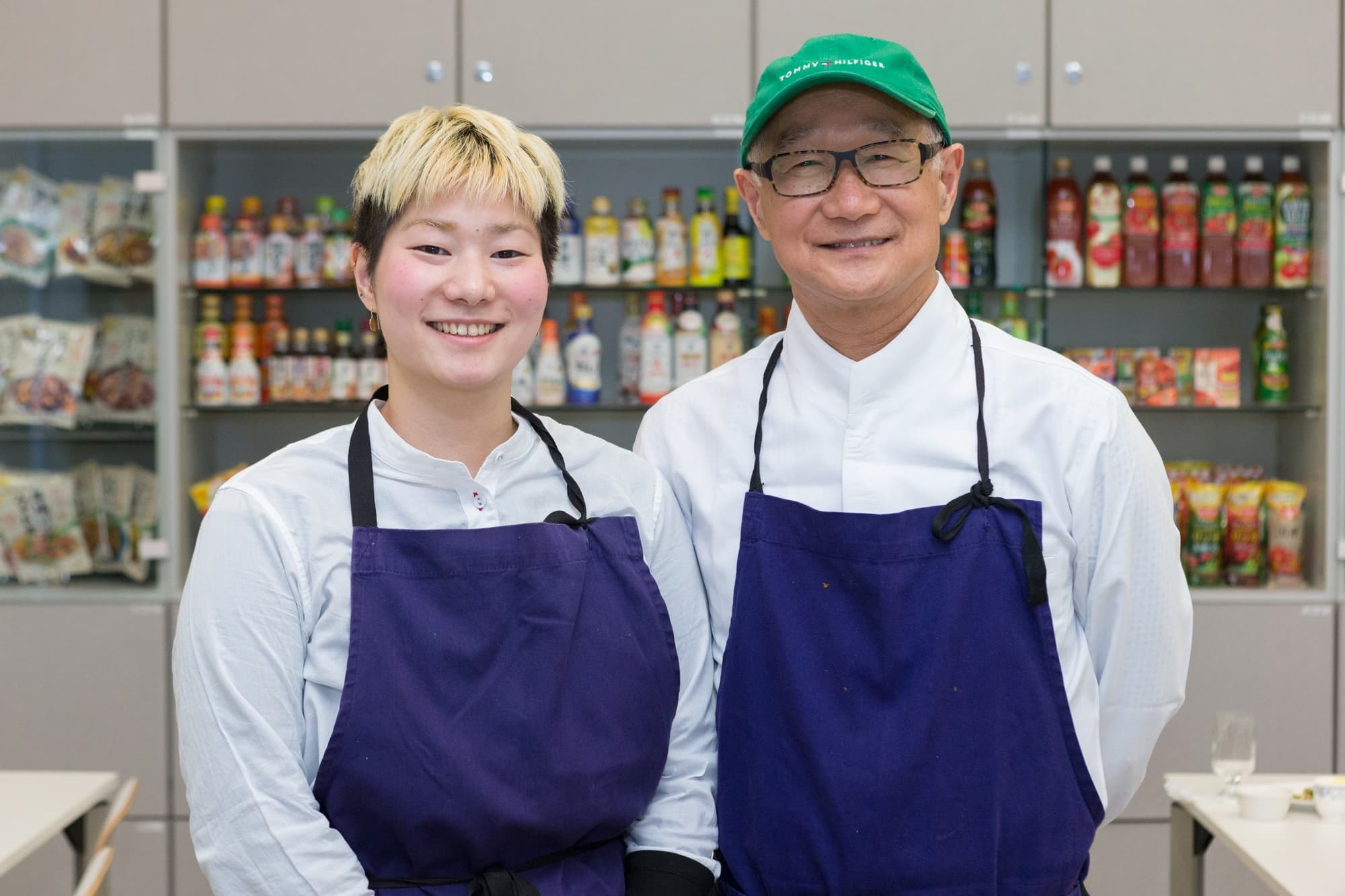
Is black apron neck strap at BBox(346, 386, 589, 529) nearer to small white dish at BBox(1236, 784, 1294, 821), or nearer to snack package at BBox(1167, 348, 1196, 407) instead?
small white dish at BBox(1236, 784, 1294, 821)

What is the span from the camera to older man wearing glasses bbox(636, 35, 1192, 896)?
4.76 ft

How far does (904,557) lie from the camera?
58.3 inches

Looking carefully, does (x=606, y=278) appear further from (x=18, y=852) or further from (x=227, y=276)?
(x=18, y=852)

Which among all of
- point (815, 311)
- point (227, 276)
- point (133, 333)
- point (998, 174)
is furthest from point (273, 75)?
point (815, 311)

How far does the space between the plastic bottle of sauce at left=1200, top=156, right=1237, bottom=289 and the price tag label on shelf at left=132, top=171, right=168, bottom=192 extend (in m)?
3.05

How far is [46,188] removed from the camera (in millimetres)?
3736

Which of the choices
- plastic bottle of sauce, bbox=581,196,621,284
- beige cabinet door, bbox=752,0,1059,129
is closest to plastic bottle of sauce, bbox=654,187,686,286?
plastic bottle of sauce, bbox=581,196,621,284

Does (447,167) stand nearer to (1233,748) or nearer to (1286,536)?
(1233,748)

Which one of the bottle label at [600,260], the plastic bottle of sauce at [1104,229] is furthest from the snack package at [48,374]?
the plastic bottle of sauce at [1104,229]

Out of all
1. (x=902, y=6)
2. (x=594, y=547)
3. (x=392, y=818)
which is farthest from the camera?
(x=902, y=6)

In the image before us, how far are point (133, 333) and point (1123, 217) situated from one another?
9.79ft

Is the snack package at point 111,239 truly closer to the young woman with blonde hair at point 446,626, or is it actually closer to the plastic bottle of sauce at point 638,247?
the plastic bottle of sauce at point 638,247

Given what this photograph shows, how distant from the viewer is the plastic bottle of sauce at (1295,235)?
3664 millimetres

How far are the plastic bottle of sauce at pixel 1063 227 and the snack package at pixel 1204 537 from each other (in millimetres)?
730
